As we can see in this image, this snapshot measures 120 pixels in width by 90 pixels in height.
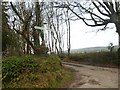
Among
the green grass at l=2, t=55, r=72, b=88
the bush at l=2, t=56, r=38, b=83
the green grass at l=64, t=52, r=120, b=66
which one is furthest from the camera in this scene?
the green grass at l=64, t=52, r=120, b=66

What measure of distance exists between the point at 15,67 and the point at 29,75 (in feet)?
2.91

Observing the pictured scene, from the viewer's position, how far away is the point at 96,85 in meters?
10.8

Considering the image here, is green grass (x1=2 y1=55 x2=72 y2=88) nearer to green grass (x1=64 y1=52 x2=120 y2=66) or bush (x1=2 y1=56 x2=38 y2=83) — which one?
bush (x1=2 y1=56 x2=38 y2=83)

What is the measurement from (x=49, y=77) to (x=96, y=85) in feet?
7.28

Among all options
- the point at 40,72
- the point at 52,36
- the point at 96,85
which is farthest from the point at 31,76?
the point at 52,36

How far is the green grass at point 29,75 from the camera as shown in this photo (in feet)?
33.5

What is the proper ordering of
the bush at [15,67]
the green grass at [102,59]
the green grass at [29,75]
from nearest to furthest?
the green grass at [29,75] → the bush at [15,67] → the green grass at [102,59]

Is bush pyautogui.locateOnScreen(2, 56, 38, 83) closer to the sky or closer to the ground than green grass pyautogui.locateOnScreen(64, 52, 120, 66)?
closer to the sky

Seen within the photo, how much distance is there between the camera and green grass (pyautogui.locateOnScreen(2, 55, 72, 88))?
402 inches

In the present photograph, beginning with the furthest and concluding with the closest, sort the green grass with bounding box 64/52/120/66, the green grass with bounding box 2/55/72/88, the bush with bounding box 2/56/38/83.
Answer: the green grass with bounding box 64/52/120/66
the bush with bounding box 2/56/38/83
the green grass with bounding box 2/55/72/88

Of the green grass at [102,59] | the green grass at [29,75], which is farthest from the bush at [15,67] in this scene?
the green grass at [102,59]

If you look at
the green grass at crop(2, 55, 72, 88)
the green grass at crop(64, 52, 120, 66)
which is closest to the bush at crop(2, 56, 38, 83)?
the green grass at crop(2, 55, 72, 88)

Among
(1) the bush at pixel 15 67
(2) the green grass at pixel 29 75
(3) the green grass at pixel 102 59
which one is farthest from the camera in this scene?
→ (3) the green grass at pixel 102 59

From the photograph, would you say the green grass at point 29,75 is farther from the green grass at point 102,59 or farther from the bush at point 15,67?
the green grass at point 102,59
